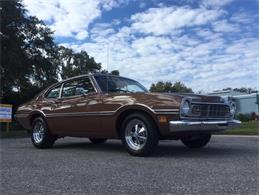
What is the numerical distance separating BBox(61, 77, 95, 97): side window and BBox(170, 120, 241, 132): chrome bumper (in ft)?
7.42

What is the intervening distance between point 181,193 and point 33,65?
3586cm

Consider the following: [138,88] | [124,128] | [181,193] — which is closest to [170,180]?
[181,193]

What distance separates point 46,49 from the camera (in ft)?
134

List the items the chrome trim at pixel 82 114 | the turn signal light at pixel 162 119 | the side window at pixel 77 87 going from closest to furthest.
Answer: the turn signal light at pixel 162 119, the chrome trim at pixel 82 114, the side window at pixel 77 87

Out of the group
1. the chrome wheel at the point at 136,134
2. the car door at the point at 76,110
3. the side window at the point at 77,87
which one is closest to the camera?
the chrome wheel at the point at 136,134

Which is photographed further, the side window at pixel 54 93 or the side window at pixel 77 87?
the side window at pixel 54 93

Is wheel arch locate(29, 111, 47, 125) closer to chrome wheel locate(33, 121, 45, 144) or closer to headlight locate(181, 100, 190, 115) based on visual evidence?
chrome wheel locate(33, 121, 45, 144)

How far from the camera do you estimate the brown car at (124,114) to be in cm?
745

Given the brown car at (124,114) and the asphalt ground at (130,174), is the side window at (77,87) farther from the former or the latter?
the asphalt ground at (130,174)

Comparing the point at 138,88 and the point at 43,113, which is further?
the point at 43,113

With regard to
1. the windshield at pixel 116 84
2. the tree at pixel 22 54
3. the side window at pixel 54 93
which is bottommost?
the side window at pixel 54 93

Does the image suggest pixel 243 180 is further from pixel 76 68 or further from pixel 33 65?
pixel 76 68

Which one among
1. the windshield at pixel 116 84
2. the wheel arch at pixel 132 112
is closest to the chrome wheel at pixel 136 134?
the wheel arch at pixel 132 112

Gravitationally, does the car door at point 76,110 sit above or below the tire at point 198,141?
above
